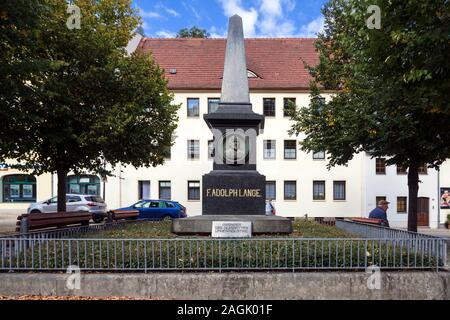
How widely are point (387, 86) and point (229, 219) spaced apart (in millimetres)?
5522

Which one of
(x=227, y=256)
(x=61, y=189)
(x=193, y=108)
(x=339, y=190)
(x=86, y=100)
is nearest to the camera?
(x=227, y=256)

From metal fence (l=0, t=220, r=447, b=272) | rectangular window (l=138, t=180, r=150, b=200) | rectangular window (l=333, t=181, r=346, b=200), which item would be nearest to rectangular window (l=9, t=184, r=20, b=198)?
rectangular window (l=138, t=180, r=150, b=200)

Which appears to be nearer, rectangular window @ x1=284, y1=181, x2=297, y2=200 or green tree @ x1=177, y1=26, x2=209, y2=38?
rectangular window @ x1=284, y1=181, x2=297, y2=200

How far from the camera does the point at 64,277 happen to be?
711cm

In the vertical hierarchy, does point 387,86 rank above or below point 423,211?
above

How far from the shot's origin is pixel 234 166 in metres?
11.2

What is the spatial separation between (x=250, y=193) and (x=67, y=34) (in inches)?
363

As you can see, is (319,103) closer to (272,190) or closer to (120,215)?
(120,215)

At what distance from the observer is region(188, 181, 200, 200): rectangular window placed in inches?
1267

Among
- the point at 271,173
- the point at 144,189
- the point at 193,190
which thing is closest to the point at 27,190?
the point at 144,189

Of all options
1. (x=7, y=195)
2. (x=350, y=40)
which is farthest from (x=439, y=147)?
(x=7, y=195)

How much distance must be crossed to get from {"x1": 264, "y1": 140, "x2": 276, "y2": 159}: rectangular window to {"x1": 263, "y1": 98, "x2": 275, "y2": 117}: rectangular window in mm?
2146

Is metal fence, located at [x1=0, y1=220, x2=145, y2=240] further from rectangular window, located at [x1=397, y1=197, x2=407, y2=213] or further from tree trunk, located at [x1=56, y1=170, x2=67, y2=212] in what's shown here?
rectangular window, located at [x1=397, y1=197, x2=407, y2=213]

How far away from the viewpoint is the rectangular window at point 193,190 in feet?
106
